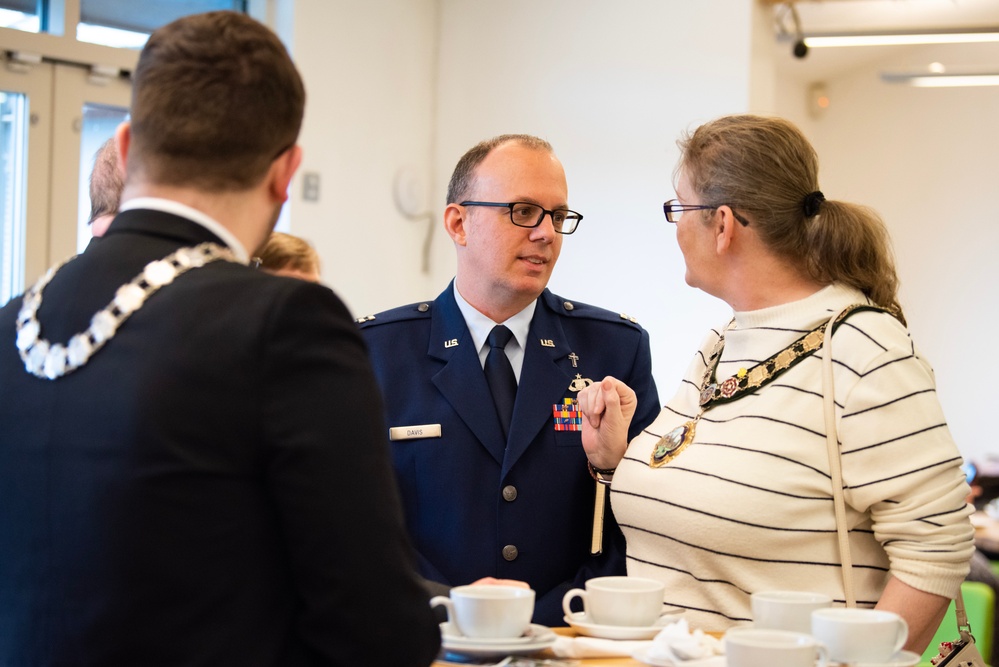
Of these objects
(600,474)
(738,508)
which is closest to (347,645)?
(738,508)

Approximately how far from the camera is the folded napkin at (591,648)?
1.45 m

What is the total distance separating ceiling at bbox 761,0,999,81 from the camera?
6.45 m

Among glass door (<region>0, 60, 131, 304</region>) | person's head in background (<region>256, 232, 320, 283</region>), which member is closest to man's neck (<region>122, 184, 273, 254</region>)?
person's head in background (<region>256, 232, 320, 283</region>)

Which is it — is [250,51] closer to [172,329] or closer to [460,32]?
[172,329]

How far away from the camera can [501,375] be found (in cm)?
239

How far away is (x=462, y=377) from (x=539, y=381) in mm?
168

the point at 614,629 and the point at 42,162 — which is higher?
the point at 42,162

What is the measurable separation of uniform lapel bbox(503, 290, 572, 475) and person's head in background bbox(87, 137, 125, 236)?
2.98 ft

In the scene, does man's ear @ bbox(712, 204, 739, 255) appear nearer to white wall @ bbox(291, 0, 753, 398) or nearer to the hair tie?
the hair tie

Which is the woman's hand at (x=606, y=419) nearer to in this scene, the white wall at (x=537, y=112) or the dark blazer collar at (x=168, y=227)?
the dark blazer collar at (x=168, y=227)

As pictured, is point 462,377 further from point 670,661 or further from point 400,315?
point 670,661

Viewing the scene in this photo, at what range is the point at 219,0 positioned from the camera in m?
5.79

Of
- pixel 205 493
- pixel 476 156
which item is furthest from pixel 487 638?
pixel 476 156

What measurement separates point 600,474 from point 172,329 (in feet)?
4.21
